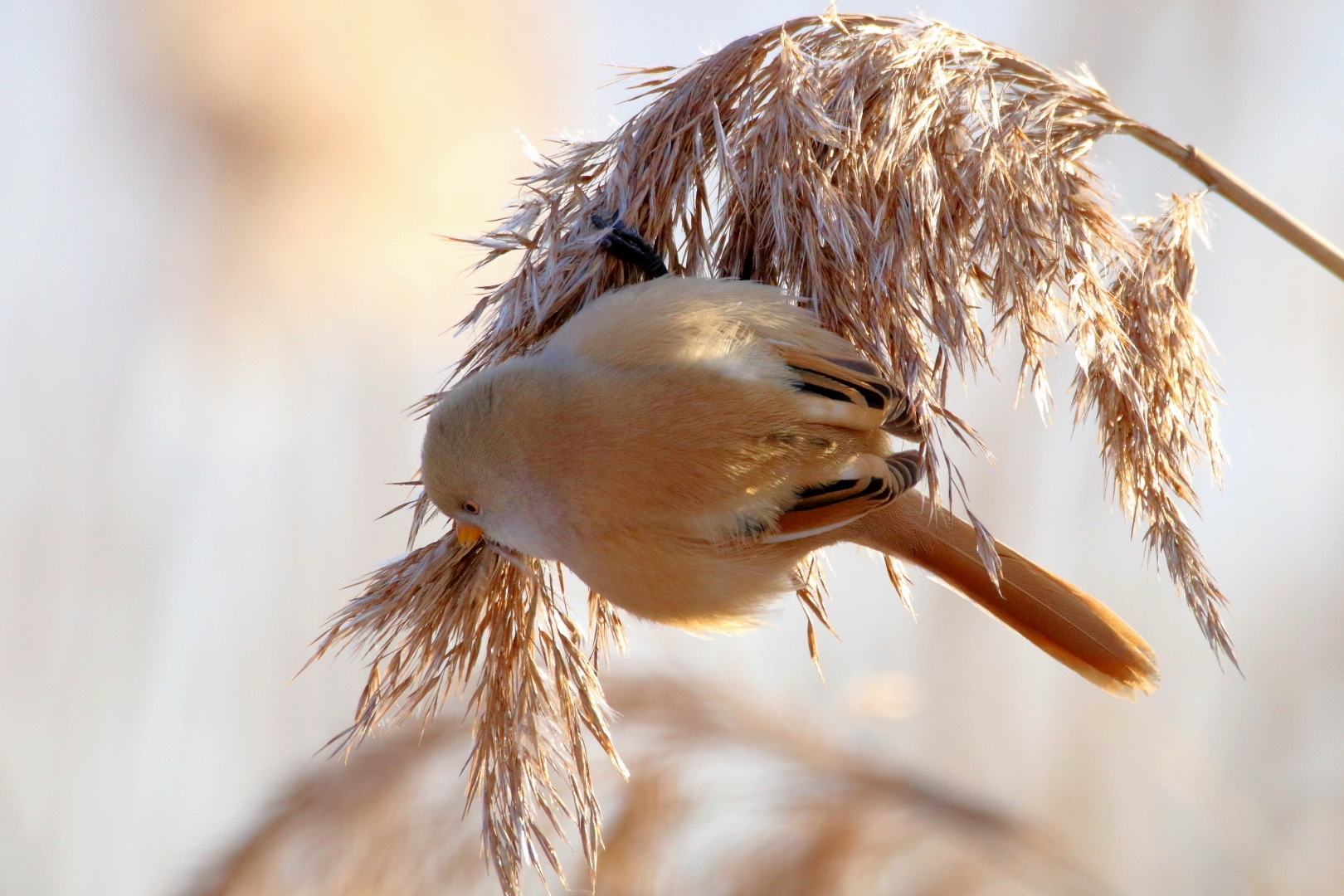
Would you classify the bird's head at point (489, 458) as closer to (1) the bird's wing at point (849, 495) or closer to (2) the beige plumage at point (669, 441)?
(2) the beige plumage at point (669, 441)

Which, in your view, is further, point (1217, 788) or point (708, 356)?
point (1217, 788)

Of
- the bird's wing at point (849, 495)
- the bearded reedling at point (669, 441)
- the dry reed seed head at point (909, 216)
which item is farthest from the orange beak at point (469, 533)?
the bird's wing at point (849, 495)

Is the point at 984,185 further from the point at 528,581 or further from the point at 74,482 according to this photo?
the point at 74,482

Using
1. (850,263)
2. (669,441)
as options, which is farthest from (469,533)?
(850,263)

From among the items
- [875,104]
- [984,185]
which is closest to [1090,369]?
[984,185]

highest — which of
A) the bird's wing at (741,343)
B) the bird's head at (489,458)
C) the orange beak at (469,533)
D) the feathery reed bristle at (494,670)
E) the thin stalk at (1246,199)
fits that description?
the thin stalk at (1246,199)

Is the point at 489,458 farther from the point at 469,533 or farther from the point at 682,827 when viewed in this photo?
the point at 682,827

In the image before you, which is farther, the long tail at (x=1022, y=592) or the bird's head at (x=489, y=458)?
the long tail at (x=1022, y=592)
